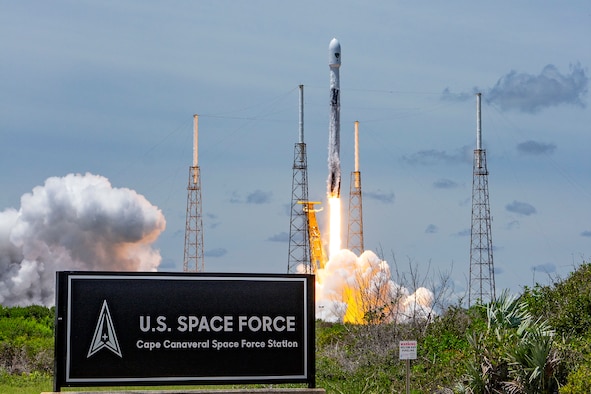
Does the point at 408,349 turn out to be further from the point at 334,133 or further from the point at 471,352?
the point at 334,133

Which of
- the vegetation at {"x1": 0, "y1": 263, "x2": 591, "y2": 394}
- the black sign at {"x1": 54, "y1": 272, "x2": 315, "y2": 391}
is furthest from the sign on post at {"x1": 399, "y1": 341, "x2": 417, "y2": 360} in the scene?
the black sign at {"x1": 54, "y1": 272, "x2": 315, "y2": 391}

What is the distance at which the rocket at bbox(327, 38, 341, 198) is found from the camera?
207 feet

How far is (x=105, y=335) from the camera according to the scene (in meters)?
14.6

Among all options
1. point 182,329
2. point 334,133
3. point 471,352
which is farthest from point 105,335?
point 334,133

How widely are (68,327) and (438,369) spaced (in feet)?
30.5

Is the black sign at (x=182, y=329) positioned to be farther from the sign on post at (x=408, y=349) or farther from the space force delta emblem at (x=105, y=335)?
the sign on post at (x=408, y=349)

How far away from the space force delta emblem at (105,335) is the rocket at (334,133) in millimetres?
48559

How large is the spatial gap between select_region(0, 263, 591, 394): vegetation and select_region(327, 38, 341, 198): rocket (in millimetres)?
31789

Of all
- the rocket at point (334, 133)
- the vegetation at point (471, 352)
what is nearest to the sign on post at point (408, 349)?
the vegetation at point (471, 352)

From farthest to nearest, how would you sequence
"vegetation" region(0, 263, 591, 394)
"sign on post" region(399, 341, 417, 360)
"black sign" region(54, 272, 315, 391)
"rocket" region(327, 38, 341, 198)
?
"rocket" region(327, 38, 341, 198) → "vegetation" region(0, 263, 591, 394) → "sign on post" region(399, 341, 417, 360) → "black sign" region(54, 272, 315, 391)

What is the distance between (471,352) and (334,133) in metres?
46.2

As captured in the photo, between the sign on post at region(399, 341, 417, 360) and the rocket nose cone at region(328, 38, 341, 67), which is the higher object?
the rocket nose cone at region(328, 38, 341, 67)

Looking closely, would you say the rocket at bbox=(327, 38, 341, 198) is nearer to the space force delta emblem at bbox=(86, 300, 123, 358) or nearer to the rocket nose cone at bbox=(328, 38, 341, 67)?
the rocket nose cone at bbox=(328, 38, 341, 67)

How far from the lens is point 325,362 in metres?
25.9
